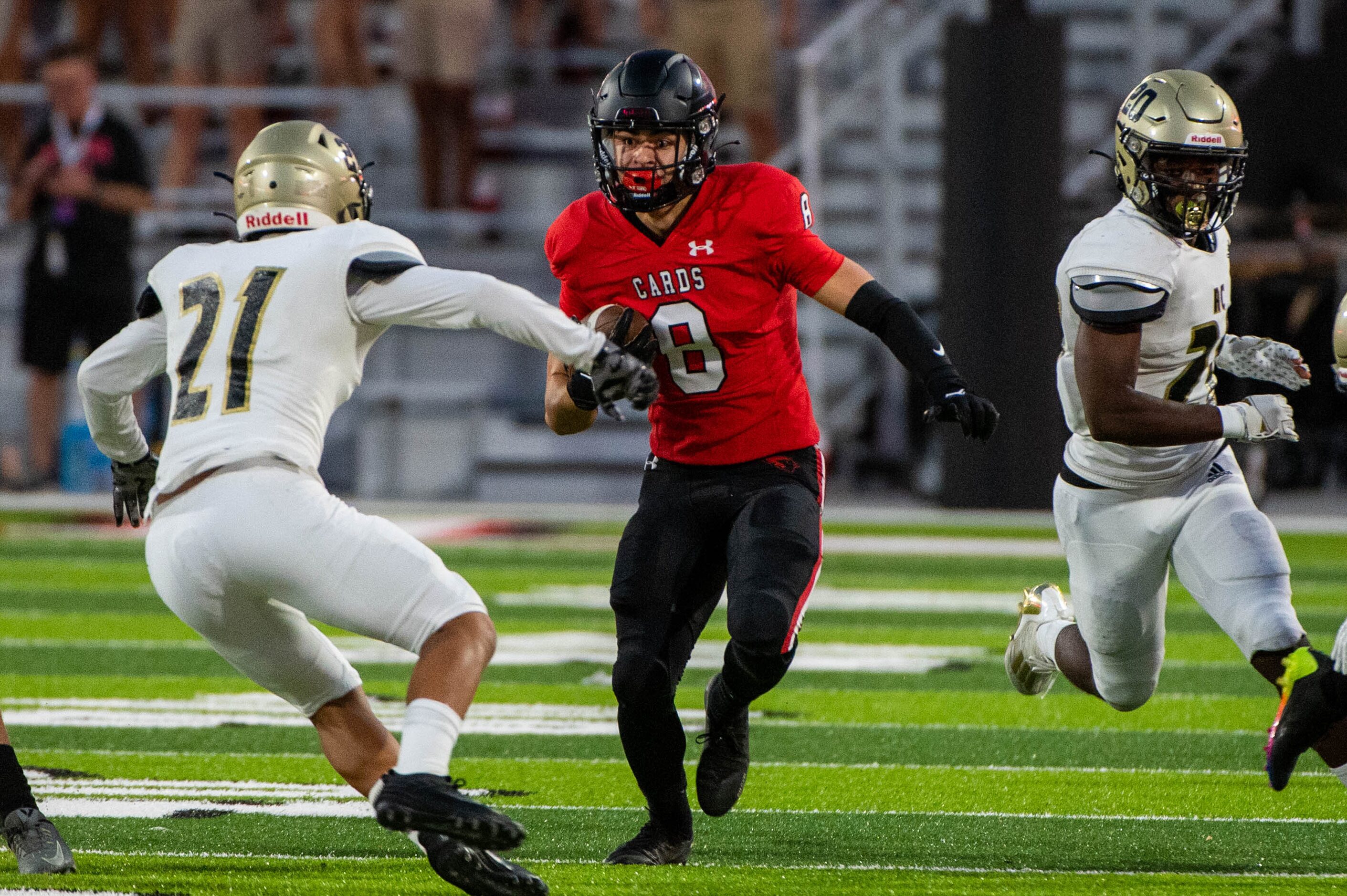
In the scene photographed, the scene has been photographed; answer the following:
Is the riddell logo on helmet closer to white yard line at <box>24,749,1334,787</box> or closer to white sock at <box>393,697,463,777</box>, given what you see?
white sock at <box>393,697,463,777</box>

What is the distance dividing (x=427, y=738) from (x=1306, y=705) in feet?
4.88

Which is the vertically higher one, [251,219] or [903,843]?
[251,219]

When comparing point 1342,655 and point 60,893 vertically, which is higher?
point 1342,655

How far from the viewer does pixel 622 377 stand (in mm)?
3129

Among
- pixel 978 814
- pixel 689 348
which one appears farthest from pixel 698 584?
pixel 978 814

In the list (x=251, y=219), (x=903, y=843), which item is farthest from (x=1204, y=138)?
(x=251, y=219)

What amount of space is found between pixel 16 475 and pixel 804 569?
817 centimetres

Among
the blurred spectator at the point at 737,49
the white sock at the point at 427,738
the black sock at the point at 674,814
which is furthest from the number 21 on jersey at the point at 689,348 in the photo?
the blurred spectator at the point at 737,49

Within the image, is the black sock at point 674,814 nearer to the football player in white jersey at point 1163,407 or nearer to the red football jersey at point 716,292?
the red football jersey at point 716,292

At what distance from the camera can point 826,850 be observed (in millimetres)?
3711

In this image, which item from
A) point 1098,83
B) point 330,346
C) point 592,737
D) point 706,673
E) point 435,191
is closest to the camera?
point 330,346

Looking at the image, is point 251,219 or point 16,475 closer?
point 251,219

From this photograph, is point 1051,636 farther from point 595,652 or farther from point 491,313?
point 595,652

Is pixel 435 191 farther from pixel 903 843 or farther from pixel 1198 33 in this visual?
pixel 903 843
